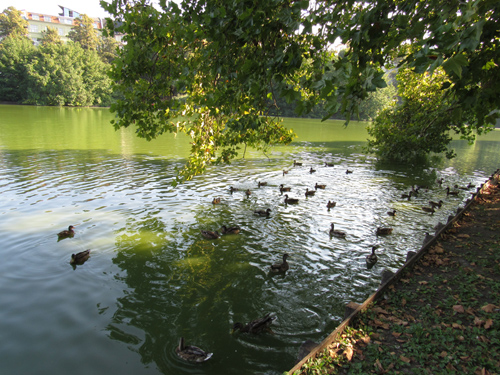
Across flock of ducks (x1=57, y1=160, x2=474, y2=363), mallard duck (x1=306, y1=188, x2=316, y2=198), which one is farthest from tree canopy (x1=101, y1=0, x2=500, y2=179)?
mallard duck (x1=306, y1=188, x2=316, y2=198)

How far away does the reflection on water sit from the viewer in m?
5.84

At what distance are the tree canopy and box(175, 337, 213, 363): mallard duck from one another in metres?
4.32

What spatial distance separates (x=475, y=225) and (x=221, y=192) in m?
10.3

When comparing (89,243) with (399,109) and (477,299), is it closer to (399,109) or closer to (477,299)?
(477,299)

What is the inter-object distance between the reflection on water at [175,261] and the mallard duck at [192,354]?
0.12m

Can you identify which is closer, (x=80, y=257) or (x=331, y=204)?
(x=80, y=257)

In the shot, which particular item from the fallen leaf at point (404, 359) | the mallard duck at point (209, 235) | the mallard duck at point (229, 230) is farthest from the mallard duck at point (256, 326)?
the mallard duck at point (229, 230)

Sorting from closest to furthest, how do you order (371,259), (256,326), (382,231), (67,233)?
(256,326) → (371,259) → (67,233) → (382,231)

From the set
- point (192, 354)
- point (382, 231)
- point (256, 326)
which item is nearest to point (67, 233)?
point (192, 354)

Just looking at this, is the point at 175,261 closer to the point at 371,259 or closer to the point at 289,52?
the point at 371,259

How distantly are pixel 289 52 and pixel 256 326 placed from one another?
486 cm

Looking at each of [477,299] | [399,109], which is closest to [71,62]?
[399,109]

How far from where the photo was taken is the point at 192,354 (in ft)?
18.0

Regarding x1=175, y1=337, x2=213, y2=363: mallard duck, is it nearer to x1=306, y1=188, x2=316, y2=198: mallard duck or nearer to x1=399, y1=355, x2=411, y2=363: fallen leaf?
x1=399, y1=355, x2=411, y2=363: fallen leaf
